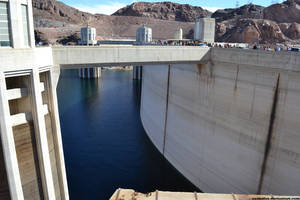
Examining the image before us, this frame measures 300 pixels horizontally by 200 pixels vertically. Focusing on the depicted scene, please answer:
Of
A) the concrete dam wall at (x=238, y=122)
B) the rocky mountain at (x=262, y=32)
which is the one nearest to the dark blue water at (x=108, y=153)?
the concrete dam wall at (x=238, y=122)

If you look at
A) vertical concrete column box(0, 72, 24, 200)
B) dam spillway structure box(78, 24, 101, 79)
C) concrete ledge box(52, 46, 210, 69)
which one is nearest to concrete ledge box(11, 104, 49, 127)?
vertical concrete column box(0, 72, 24, 200)

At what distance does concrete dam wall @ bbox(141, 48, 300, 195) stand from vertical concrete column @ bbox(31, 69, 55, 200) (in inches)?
484

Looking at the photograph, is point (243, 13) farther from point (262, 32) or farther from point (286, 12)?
point (262, 32)

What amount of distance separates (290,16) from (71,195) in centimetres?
8646

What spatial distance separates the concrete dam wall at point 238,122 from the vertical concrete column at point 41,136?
1230 cm

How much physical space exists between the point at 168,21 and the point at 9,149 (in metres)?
158

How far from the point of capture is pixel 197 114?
2120cm

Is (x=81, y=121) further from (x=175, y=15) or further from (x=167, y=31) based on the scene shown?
(x=175, y=15)

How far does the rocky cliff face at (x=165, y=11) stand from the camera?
177 meters

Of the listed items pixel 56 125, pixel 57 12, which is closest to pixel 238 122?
pixel 56 125

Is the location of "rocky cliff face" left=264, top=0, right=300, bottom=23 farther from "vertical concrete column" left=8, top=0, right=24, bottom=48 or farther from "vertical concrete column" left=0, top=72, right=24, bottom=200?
"vertical concrete column" left=0, top=72, right=24, bottom=200

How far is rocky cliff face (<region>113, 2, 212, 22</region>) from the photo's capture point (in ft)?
579

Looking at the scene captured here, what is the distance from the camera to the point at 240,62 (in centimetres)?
1727

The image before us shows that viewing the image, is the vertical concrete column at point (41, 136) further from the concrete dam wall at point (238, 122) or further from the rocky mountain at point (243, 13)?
the rocky mountain at point (243, 13)
